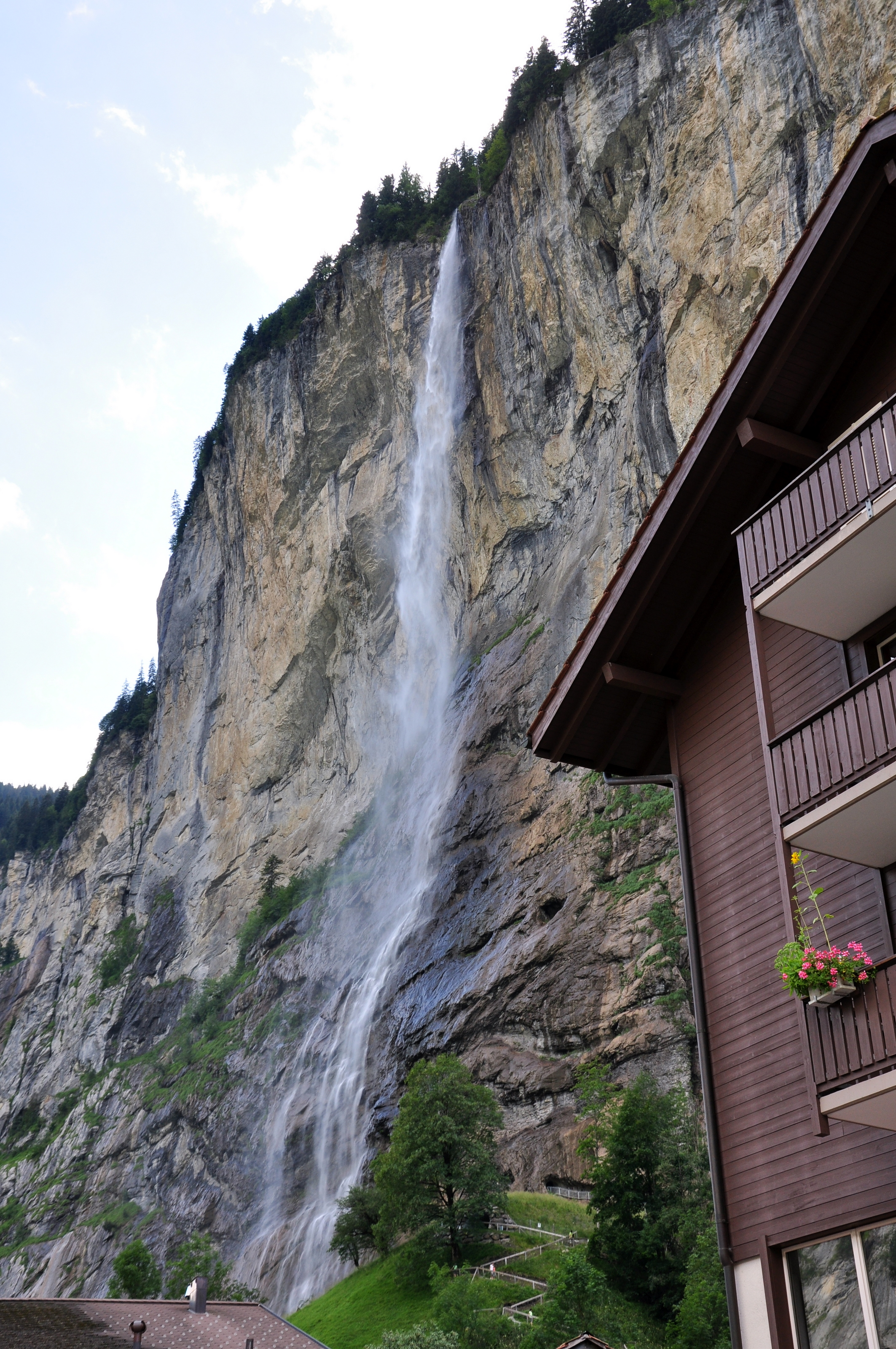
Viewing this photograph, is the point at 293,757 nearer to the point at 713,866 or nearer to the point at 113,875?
the point at 113,875

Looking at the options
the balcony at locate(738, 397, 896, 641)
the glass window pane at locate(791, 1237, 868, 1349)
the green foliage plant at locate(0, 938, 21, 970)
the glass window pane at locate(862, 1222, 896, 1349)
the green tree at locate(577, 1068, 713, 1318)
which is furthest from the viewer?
the green foliage plant at locate(0, 938, 21, 970)

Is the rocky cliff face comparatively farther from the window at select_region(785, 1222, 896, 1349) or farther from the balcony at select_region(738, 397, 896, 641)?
the balcony at select_region(738, 397, 896, 641)

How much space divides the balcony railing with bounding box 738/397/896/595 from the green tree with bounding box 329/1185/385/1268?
1096 inches

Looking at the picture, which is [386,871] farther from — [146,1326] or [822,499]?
[822,499]

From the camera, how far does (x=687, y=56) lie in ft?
150

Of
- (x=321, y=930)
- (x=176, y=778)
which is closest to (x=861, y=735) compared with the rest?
(x=321, y=930)

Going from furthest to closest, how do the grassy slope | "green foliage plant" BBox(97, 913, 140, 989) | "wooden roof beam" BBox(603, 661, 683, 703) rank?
"green foliage plant" BBox(97, 913, 140, 989), the grassy slope, "wooden roof beam" BBox(603, 661, 683, 703)

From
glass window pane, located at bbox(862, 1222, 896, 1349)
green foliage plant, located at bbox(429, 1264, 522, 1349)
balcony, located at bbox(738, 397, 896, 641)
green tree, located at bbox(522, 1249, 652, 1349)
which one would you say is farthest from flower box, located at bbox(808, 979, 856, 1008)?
green foliage plant, located at bbox(429, 1264, 522, 1349)

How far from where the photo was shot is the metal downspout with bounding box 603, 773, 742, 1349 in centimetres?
1148

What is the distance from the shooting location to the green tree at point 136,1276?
1521 inches

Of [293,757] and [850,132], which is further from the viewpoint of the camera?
[293,757]

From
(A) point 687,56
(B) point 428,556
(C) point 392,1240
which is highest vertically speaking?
(A) point 687,56

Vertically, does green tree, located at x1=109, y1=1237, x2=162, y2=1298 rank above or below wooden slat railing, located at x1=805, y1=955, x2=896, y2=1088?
above

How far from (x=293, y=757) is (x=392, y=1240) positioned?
1592 inches
